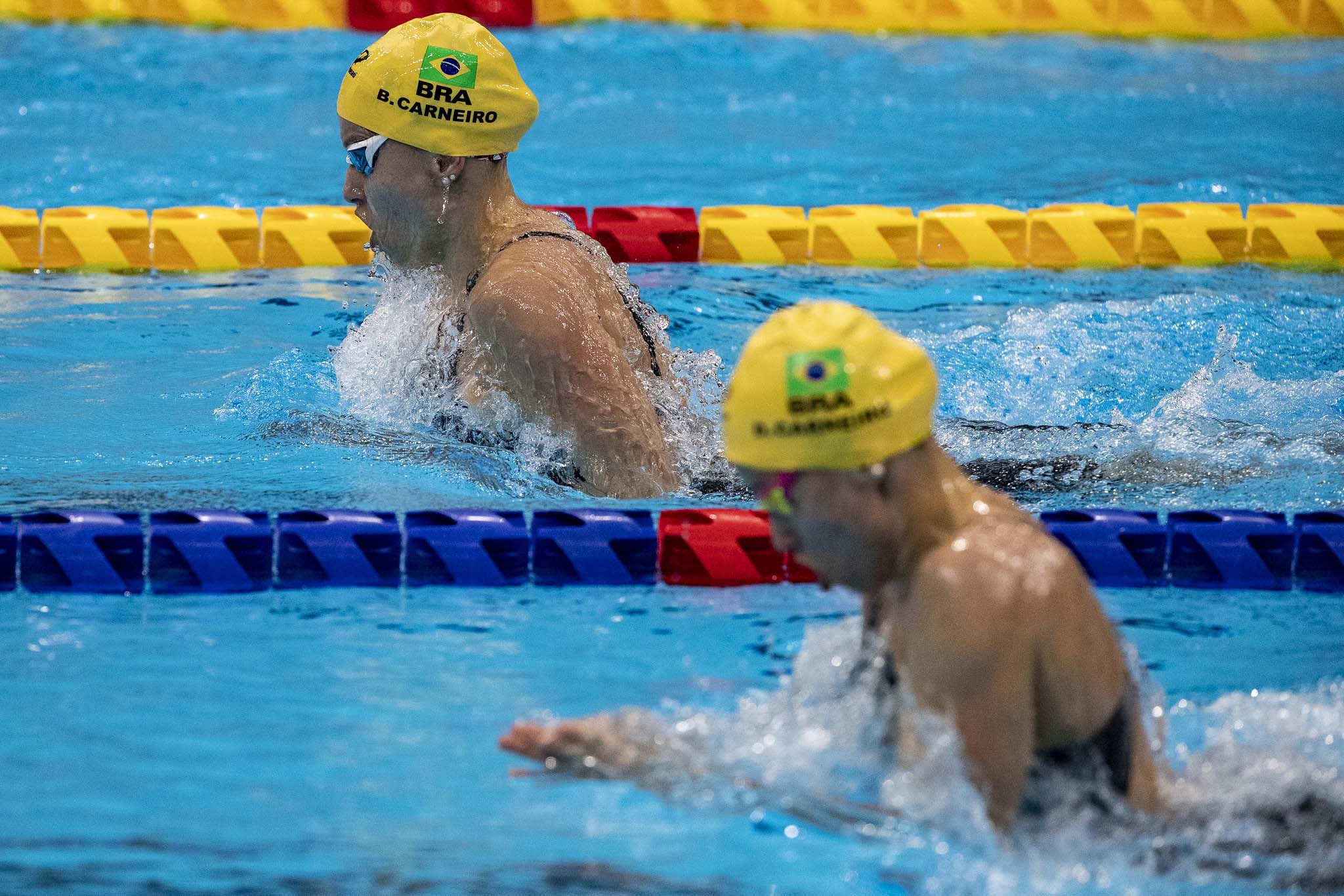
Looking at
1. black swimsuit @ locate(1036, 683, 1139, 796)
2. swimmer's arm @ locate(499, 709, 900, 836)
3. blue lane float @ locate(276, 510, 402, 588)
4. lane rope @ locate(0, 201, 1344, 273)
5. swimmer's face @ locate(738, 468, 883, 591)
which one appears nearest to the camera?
swimmer's face @ locate(738, 468, 883, 591)

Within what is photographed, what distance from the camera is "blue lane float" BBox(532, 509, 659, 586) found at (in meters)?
3.74

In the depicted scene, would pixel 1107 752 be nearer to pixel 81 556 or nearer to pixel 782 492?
pixel 782 492

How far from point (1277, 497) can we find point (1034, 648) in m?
2.31

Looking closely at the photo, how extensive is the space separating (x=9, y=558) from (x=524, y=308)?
51.2 inches

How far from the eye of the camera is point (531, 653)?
340cm

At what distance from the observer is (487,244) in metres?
3.79

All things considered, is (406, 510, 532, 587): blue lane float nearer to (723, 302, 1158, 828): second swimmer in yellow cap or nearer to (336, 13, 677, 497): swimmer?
(336, 13, 677, 497): swimmer

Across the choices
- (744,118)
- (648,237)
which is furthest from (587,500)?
(744,118)

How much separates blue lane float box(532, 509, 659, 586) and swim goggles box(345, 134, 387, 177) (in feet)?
3.02

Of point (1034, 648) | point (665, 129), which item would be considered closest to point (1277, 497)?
point (1034, 648)

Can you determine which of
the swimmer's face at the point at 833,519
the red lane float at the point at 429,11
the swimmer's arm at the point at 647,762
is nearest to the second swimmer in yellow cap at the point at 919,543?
the swimmer's face at the point at 833,519

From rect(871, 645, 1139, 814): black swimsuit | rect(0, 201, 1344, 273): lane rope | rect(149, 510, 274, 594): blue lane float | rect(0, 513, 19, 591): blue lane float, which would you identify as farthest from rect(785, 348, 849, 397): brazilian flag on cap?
rect(0, 201, 1344, 273): lane rope

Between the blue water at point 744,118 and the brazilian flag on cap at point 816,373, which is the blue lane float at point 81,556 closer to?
the brazilian flag on cap at point 816,373

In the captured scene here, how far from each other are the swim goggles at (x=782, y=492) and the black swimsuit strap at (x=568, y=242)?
156 cm
